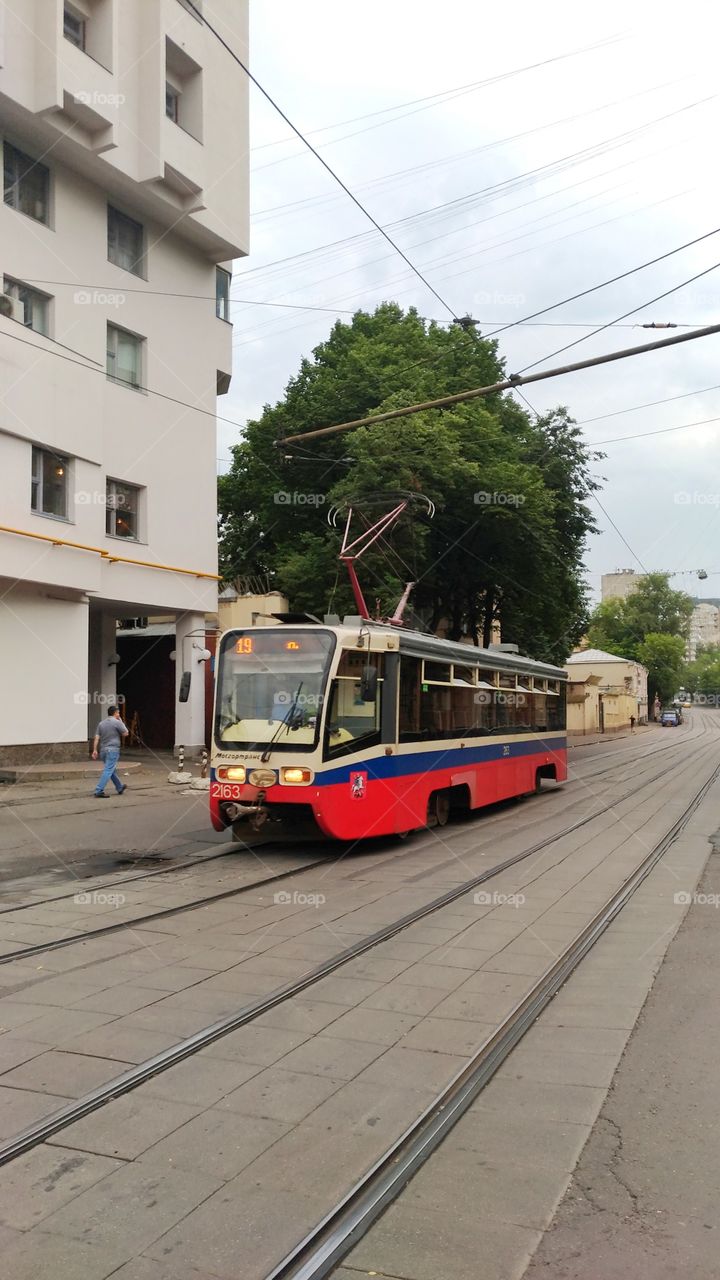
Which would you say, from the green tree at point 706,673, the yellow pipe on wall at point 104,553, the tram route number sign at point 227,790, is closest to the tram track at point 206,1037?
the tram route number sign at point 227,790

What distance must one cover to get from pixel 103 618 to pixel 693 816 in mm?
17284

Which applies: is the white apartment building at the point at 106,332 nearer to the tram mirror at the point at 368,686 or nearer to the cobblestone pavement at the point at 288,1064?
the tram mirror at the point at 368,686

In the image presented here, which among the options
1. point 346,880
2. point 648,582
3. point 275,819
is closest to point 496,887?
point 346,880

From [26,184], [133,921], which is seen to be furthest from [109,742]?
[26,184]

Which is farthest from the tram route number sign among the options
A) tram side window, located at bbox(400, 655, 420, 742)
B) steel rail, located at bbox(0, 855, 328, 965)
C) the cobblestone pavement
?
tram side window, located at bbox(400, 655, 420, 742)

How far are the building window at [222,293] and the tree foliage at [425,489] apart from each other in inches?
141

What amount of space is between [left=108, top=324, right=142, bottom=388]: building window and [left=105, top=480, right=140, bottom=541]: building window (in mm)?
2523

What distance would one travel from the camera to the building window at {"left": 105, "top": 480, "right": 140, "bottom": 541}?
2377 centimetres

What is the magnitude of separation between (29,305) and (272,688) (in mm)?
13988

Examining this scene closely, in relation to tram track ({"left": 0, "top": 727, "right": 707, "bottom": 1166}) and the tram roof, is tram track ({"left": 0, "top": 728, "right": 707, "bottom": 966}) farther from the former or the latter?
the tram roof

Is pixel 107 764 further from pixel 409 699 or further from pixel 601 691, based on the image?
pixel 601 691

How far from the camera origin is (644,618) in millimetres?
106062

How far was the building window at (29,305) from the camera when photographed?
2075 cm

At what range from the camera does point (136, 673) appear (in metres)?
33.9
